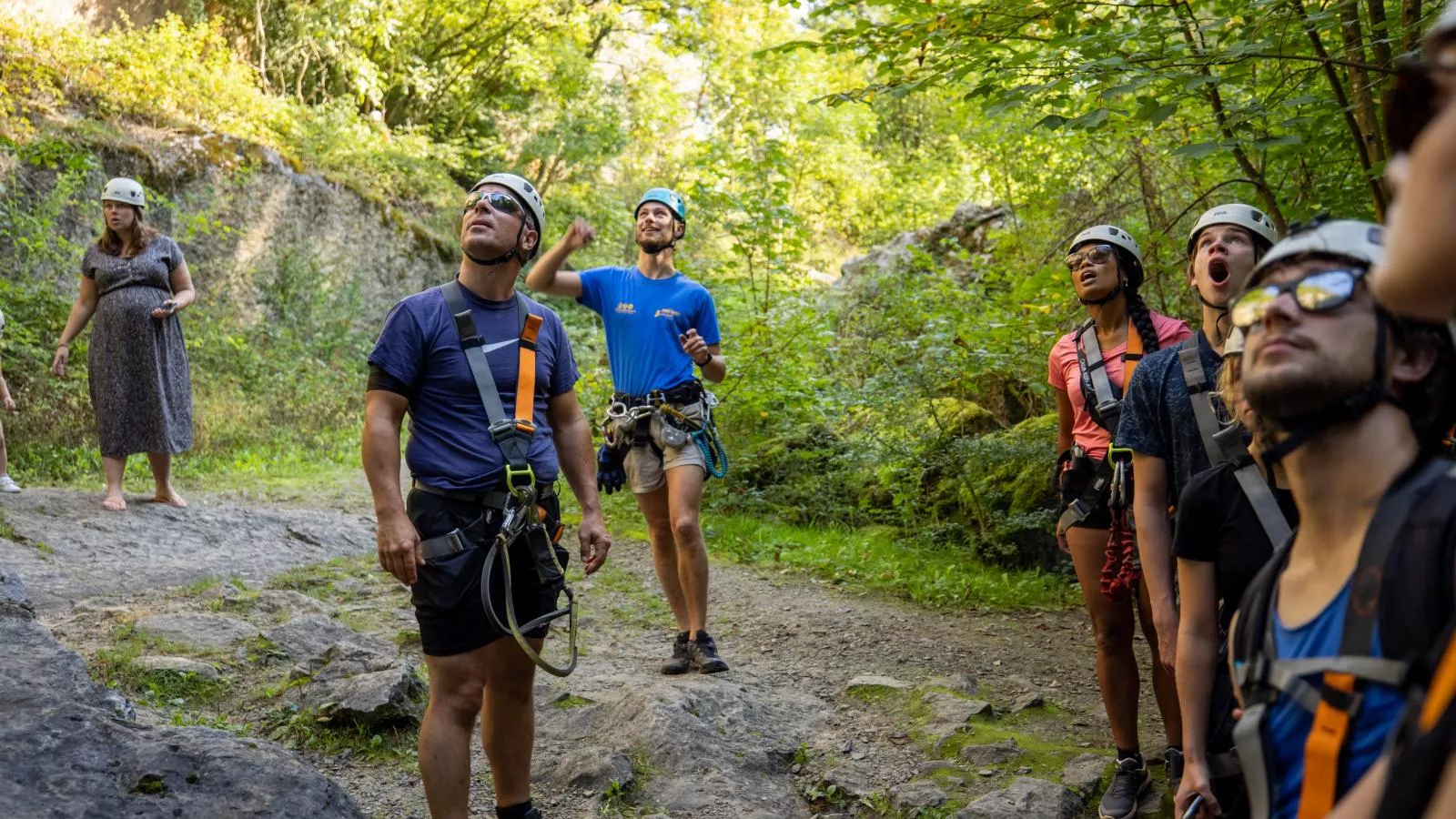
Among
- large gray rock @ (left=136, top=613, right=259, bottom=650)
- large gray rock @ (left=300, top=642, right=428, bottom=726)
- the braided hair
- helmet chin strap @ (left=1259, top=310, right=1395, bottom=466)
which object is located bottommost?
large gray rock @ (left=300, top=642, right=428, bottom=726)

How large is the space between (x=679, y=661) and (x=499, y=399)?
2.52 meters

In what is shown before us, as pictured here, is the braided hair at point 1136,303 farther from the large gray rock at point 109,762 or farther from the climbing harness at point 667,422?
the large gray rock at point 109,762

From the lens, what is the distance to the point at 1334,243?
1.74 m

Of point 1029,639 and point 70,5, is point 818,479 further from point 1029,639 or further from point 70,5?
point 70,5

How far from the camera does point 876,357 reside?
9.88 meters

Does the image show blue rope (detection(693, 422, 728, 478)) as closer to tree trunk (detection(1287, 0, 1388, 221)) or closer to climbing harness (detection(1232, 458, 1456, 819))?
tree trunk (detection(1287, 0, 1388, 221))

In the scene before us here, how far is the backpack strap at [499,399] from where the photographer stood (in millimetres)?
3762

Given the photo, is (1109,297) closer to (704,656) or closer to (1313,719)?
(704,656)

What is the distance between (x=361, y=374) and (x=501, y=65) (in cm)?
837

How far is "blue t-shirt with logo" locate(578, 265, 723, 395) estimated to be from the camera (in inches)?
234

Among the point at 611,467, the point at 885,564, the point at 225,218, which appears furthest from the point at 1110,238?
the point at 225,218

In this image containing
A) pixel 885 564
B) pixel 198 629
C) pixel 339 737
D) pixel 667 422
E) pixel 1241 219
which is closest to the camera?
pixel 1241 219

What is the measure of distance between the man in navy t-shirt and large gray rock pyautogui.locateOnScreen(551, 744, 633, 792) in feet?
4.23

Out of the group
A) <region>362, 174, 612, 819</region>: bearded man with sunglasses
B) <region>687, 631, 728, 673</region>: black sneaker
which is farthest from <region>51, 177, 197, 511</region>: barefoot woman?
<region>362, 174, 612, 819</region>: bearded man with sunglasses
